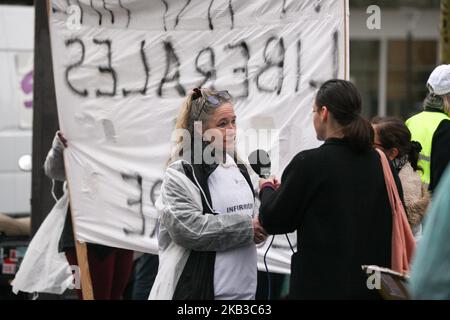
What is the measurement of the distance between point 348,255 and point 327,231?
121 mm

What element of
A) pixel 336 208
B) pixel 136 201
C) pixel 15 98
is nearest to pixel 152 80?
pixel 136 201

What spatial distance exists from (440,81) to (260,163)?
3.91 feet

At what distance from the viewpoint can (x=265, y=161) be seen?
4.30 meters

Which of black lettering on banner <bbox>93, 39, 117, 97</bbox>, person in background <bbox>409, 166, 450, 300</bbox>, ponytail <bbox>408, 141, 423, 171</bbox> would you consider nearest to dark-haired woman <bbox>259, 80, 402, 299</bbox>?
ponytail <bbox>408, 141, 423, 171</bbox>

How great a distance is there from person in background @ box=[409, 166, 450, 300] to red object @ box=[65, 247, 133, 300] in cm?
359

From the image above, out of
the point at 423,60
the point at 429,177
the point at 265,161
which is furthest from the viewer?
the point at 423,60

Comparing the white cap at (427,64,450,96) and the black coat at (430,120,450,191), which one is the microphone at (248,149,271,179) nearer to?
the black coat at (430,120,450,191)

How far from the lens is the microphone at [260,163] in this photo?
419cm

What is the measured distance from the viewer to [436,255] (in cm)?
224

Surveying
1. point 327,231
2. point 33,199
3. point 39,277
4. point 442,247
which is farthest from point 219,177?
point 33,199

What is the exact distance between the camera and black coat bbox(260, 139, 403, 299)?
11.3 feet

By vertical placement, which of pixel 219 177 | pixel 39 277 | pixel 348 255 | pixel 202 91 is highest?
pixel 202 91

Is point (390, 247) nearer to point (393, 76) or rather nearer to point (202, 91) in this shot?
point (202, 91)

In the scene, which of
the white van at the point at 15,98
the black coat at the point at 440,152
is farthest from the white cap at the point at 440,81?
the white van at the point at 15,98
